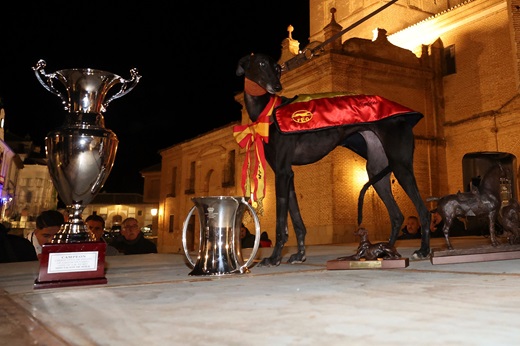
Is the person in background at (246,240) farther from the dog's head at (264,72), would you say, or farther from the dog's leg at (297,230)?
the dog's head at (264,72)

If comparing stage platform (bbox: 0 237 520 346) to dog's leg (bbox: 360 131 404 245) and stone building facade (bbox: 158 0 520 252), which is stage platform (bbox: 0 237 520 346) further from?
stone building facade (bbox: 158 0 520 252)

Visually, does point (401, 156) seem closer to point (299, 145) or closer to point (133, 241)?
point (299, 145)

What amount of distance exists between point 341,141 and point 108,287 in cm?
257

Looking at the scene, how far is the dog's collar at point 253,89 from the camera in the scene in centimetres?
373

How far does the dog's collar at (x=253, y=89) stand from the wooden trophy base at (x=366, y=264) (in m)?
1.70

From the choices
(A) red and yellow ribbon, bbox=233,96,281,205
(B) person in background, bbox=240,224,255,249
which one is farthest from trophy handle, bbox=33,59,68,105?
(B) person in background, bbox=240,224,255,249

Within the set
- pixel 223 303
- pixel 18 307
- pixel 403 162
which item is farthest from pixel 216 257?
pixel 403 162

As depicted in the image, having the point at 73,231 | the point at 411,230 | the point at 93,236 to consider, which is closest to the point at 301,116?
the point at 93,236

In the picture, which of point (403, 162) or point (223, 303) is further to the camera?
point (403, 162)

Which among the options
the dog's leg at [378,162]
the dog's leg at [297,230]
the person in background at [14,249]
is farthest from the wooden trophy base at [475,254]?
Result: the person in background at [14,249]

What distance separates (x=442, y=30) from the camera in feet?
57.1

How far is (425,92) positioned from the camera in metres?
16.6

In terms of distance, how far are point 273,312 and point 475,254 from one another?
2616mm

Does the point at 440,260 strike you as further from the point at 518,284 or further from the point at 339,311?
the point at 339,311
